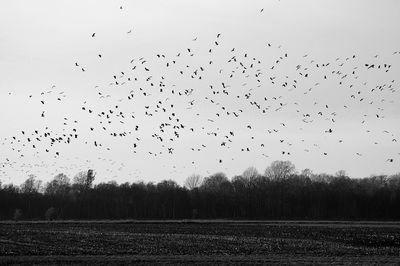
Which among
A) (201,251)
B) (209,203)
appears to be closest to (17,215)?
(209,203)

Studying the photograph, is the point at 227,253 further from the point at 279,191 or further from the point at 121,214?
the point at 279,191

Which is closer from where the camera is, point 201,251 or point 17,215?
point 201,251

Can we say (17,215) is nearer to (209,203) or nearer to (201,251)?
(209,203)

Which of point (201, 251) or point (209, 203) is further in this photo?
point (209, 203)

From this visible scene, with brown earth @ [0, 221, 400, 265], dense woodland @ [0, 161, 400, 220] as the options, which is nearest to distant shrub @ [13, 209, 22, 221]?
dense woodland @ [0, 161, 400, 220]

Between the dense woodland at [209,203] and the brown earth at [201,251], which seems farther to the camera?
the dense woodland at [209,203]

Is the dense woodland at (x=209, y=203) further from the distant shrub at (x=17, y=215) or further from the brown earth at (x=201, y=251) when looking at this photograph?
the brown earth at (x=201, y=251)

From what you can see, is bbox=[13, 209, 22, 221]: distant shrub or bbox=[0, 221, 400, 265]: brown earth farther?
bbox=[13, 209, 22, 221]: distant shrub

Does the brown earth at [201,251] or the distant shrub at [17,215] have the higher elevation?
the distant shrub at [17,215]

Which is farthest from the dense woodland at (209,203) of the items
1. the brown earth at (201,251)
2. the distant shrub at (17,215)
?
the brown earth at (201,251)

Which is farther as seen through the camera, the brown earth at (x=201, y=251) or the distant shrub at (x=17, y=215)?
the distant shrub at (x=17, y=215)

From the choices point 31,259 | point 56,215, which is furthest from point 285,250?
point 56,215

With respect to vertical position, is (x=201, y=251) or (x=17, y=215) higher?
(x=17, y=215)

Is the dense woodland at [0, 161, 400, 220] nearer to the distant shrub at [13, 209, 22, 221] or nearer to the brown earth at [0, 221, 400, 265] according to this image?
the distant shrub at [13, 209, 22, 221]
